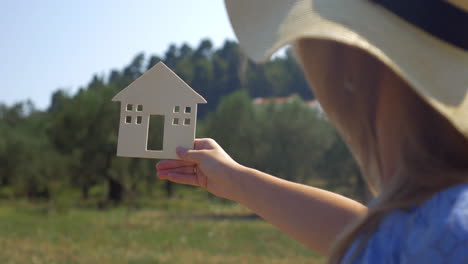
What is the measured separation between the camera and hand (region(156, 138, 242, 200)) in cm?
132

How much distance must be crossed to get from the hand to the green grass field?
6.61m

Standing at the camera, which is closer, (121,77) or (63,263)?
(63,263)

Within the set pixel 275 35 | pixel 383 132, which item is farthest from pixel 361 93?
pixel 275 35

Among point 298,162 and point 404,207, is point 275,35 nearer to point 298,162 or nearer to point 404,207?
point 404,207

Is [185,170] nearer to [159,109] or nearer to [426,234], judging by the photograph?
[159,109]

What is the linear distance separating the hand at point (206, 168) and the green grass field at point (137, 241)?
21.7ft

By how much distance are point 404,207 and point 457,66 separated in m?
0.22

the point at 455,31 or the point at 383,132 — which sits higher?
the point at 455,31

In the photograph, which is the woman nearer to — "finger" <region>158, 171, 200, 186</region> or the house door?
"finger" <region>158, 171, 200, 186</region>

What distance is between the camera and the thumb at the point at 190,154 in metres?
1.41

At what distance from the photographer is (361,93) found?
0.83 meters

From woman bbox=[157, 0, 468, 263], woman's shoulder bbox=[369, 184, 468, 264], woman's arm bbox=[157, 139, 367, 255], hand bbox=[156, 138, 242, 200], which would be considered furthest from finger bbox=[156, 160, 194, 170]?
woman's shoulder bbox=[369, 184, 468, 264]

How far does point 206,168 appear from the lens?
1.37m

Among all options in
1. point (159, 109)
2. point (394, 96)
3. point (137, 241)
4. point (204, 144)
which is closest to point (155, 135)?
point (137, 241)
